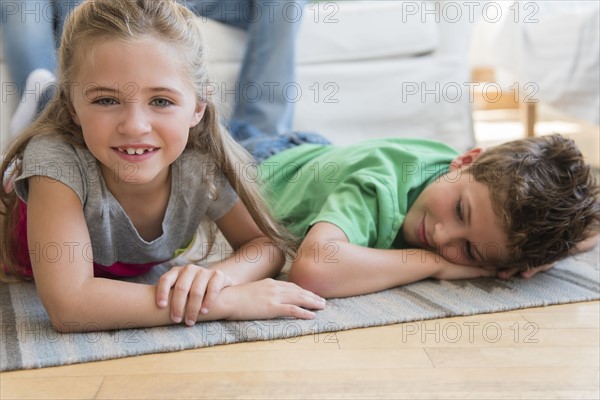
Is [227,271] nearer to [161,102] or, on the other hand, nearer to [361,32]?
[161,102]

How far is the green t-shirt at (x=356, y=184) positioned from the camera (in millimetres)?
1163

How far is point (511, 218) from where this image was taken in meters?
1.10

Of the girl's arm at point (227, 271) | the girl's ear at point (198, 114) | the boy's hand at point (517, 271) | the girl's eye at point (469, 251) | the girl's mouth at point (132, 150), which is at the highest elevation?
the girl's ear at point (198, 114)

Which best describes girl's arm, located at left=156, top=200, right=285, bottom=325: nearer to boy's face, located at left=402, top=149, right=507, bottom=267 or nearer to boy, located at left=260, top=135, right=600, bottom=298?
boy, located at left=260, top=135, right=600, bottom=298

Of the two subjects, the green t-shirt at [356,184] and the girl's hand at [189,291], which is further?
the green t-shirt at [356,184]

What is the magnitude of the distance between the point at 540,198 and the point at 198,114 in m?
0.52

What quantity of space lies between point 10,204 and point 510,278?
78 centimetres

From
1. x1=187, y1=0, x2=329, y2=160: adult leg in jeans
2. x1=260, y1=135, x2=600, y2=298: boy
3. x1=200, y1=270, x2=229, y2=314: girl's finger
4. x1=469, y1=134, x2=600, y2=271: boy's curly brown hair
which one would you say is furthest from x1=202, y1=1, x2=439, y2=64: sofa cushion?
x1=200, y1=270, x2=229, y2=314: girl's finger

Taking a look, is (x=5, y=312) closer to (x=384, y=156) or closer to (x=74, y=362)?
(x=74, y=362)

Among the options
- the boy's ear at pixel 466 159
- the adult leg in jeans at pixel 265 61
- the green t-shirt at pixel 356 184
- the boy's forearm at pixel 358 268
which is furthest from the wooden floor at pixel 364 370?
the adult leg in jeans at pixel 265 61

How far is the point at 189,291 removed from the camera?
94cm

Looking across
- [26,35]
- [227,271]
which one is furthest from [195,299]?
[26,35]

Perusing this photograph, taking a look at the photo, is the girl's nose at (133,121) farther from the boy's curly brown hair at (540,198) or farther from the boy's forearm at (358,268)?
the boy's curly brown hair at (540,198)

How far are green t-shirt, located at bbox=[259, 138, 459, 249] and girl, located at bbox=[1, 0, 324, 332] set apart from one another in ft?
0.54
